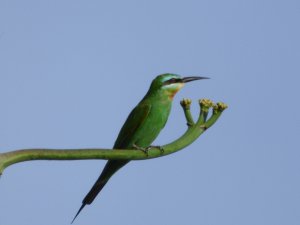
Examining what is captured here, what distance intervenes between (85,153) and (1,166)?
40cm

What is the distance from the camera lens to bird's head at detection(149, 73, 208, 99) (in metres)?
5.39

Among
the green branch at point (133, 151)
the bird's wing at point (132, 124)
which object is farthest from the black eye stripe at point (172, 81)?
the green branch at point (133, 151)

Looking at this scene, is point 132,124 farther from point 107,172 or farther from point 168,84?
point 107,172

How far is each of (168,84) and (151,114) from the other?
34 centimetres

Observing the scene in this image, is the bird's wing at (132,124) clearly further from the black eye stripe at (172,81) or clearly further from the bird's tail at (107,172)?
the bird's tail at (107,172)

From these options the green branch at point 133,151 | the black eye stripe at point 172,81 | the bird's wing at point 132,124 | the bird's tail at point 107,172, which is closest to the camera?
the green branch at point 133,151

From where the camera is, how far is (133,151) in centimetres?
258

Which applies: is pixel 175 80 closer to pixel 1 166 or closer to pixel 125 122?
pixel 125 122

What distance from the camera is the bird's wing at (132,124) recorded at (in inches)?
205

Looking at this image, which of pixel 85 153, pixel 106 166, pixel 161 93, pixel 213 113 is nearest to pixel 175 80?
pixel 161 93

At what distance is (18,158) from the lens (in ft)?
6.54

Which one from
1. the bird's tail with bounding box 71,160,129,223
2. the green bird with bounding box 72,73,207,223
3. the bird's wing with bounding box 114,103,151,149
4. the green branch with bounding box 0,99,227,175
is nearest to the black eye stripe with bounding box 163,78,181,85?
the green bird with bounding box 72,73,207,223

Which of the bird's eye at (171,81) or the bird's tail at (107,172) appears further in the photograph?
the bird's eye at (171,81)

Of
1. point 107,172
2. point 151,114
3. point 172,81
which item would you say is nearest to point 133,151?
point 107,172
